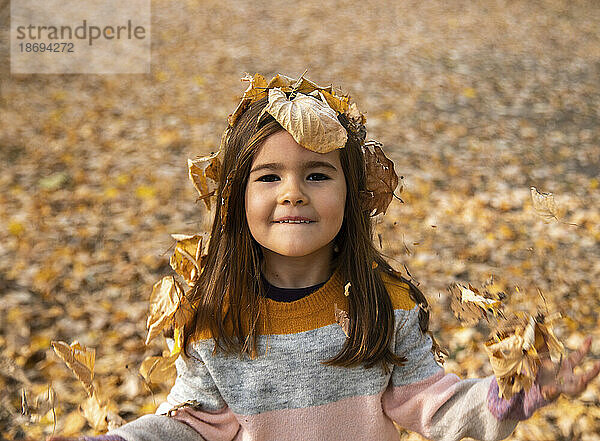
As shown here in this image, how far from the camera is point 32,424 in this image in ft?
9.48

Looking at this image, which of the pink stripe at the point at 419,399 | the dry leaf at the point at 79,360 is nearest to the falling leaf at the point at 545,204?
the pink stripe at the point at 419,399

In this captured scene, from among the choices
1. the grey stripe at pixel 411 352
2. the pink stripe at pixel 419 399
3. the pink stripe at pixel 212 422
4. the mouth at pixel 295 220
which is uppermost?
the mouth at pixel 295 220

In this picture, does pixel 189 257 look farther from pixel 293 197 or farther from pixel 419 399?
pixel 419 399

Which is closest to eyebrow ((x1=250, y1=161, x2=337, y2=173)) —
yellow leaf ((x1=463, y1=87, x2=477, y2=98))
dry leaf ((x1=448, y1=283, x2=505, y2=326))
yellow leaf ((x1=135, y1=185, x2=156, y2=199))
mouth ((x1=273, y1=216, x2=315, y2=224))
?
mouth ((x1=273, y1=216, x2=315, y2=224))

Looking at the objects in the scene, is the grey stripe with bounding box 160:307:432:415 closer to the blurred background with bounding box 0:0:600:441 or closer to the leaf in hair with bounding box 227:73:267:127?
the blurred background with bounding box 0:0:600:441

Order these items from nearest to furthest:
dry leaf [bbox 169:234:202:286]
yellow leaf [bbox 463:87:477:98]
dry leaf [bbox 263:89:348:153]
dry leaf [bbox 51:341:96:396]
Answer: dry leaf [bbox 263:89:348:153] < dry leaf [bbox 51:341:96:396] < dry leaf [bbox 169:234:202:286] < yellow leaf [bbox 463:87:477:98]

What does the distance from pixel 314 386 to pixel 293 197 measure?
53 cm

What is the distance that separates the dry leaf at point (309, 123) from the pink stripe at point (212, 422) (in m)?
0.79

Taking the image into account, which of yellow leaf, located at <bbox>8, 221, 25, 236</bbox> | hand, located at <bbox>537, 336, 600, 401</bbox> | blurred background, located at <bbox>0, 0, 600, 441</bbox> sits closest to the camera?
hand, located at <bbox>537, 336, 600, 401</bbox>

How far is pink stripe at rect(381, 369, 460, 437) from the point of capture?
1.75m

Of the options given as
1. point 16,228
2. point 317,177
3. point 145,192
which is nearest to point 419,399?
point 317,177

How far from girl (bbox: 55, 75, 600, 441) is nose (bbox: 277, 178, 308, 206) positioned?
8 centimetres

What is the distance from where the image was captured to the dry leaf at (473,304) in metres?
1.68

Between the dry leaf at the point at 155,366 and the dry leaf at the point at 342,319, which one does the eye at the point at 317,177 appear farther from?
the dry leaf at the point at 155,366
